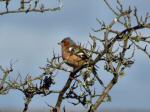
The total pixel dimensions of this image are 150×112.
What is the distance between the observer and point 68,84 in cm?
471

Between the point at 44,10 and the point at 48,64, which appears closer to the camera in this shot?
the point at 48,64

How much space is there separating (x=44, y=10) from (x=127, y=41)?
2.54 m

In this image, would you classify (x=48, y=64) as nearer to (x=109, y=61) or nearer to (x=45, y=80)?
(x=45, y=80)

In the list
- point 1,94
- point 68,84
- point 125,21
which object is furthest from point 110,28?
point 1,94

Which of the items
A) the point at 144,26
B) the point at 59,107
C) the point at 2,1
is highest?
the point at 2,1

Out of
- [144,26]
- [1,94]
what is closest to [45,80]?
[1,94]

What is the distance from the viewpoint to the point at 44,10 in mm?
6520

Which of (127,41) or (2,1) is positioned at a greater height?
(2,1)

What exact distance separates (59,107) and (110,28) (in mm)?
845

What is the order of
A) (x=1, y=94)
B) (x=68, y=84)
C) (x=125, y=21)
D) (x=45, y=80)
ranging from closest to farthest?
(x=125, y=21), (x=68, y=84), (x=45, y=80), (x=1, y=94)

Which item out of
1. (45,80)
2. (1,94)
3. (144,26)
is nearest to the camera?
(144,26)

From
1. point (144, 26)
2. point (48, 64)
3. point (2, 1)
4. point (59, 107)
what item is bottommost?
point (59, 107)

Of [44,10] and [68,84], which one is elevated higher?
[44,10]

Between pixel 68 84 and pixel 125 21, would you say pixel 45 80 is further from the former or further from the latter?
pixel 125 21
